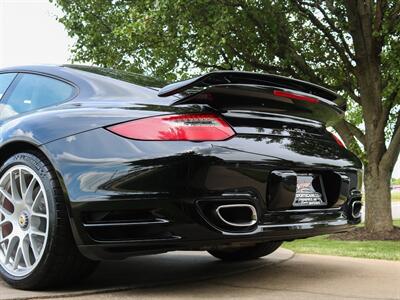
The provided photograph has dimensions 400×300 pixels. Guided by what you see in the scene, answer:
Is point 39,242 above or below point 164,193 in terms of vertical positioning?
below

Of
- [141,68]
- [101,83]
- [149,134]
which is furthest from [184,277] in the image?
[141,68]

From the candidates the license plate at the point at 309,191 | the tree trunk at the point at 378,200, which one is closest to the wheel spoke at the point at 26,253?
the license plate at the point at 309,191

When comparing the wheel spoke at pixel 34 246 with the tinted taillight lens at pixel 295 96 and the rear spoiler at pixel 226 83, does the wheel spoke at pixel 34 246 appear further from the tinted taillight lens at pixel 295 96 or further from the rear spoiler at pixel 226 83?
the tinted taillight lens at pixel 295 96

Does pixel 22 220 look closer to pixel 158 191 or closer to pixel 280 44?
pixel 158 191

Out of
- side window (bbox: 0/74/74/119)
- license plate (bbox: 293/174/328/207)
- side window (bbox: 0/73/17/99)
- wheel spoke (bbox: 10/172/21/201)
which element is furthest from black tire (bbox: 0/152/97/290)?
license plate (bbox: 293/174/328/207)

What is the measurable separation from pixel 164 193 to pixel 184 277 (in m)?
1.00

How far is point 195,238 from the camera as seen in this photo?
121 inches

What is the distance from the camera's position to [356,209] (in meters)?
3.98

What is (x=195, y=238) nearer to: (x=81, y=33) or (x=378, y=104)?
(x=378, y=104)

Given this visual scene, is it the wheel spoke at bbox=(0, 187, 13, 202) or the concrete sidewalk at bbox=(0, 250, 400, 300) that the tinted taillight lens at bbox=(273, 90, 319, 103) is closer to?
the concrete sidewalk at bbox=(0, 250, 400, 300)

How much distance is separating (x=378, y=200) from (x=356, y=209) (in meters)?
6.56

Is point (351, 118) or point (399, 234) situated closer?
point (399, 234)

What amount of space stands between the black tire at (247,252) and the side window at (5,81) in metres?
2.07

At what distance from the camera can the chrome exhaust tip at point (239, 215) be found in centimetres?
315
